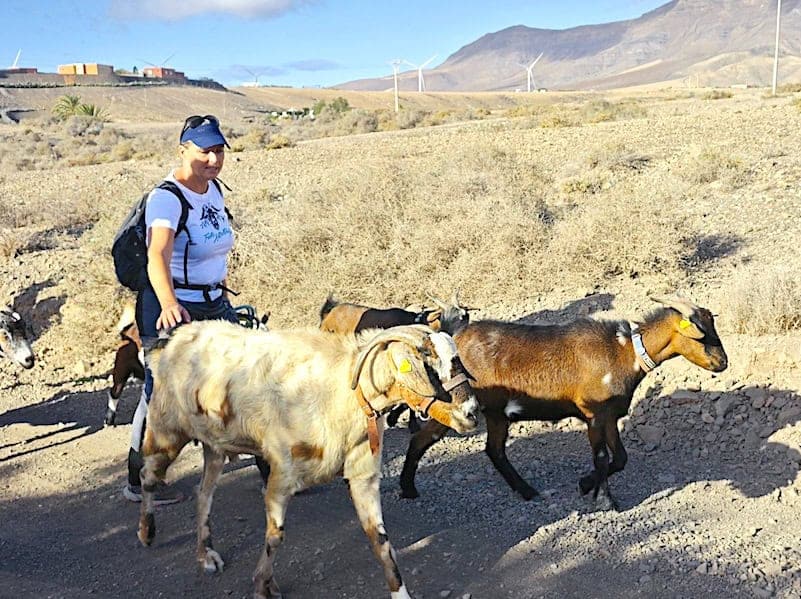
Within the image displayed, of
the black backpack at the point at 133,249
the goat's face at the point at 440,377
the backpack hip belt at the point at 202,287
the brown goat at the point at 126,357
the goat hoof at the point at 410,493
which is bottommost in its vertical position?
the goat hoof at the point at 410,493

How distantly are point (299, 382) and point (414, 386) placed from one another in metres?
0.71

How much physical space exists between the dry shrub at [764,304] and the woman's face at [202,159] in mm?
5495

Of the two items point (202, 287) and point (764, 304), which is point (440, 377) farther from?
point (764, 304)

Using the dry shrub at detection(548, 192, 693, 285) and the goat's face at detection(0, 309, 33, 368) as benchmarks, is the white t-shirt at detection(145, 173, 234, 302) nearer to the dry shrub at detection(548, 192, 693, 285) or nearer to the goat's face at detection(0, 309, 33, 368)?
the goat's face at detection(0, 309, 33, 368)

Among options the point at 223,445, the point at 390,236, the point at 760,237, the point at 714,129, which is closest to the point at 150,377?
the point at 223,445

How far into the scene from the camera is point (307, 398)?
4.75 metres

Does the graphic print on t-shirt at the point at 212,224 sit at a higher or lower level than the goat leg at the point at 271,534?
higher

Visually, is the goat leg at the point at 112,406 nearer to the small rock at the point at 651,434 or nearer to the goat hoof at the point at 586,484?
the goat hoof at the point at 586,484

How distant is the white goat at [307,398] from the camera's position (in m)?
4.48

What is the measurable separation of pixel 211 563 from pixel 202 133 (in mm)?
2689

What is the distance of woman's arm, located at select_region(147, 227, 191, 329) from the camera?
5.05 m

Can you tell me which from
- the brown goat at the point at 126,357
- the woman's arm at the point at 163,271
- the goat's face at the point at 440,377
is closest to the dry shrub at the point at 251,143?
the brown goat at the point at 126,357

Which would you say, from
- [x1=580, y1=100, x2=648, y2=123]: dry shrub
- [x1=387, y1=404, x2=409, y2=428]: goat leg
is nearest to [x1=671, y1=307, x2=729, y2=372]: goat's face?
[x1=387, y1=404, x2=409, y2=428]: goat leg

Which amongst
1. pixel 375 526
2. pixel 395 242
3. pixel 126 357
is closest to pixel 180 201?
pixel 375 526
